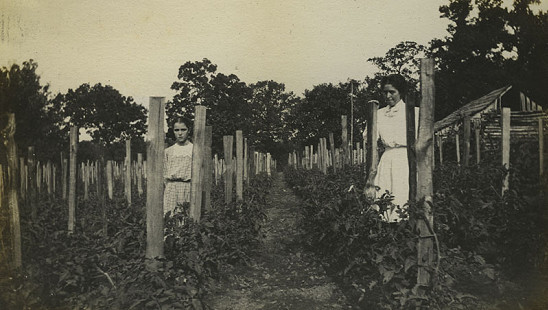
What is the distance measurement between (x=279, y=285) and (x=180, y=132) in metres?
2.50

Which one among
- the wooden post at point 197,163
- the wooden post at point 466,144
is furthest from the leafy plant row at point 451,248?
the wooden post at point 466,144

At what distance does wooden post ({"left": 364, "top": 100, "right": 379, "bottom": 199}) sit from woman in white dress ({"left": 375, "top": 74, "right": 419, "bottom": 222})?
0.38ft

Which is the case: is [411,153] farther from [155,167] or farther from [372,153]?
[155,167]

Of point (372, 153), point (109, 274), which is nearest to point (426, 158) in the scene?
point (372, 153)

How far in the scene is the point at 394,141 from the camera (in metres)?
4.30

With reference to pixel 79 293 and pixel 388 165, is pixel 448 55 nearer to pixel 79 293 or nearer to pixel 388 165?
pixel 388 165

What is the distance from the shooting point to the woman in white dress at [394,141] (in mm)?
4188

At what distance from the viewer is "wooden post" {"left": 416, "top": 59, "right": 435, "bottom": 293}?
295 centimetres

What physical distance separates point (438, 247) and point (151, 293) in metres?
2.13

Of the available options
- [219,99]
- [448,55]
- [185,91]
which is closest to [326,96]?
[219,99]

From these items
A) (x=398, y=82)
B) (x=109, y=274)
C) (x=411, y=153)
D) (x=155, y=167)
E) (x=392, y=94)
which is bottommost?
(x=109, y=274)

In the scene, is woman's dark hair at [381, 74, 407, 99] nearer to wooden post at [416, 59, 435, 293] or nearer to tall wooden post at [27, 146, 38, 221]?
wooden post at [416, 59, 435, 293]

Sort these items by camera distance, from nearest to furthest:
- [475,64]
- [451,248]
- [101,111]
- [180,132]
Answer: [451,248]
[180,132]
[475,64]
[101,111]

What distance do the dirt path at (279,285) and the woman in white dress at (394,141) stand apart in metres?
1.29
